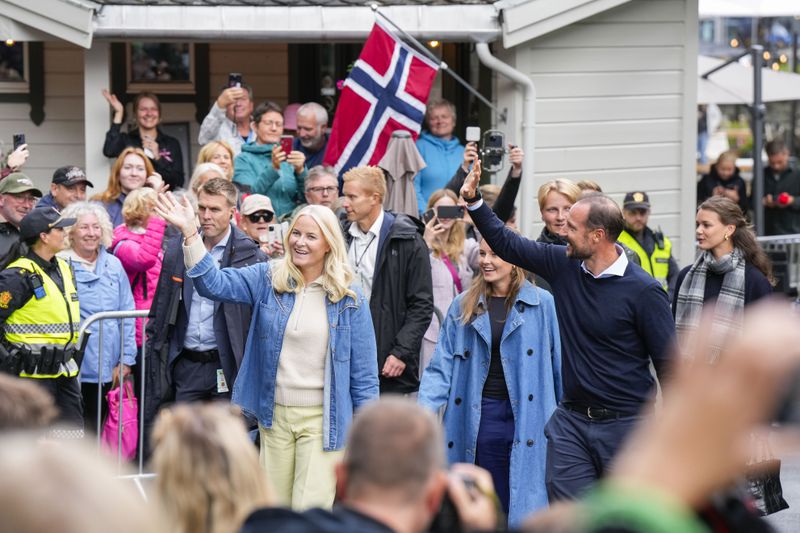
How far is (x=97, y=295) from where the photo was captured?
918 cm

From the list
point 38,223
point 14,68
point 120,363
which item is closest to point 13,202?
point 38,223

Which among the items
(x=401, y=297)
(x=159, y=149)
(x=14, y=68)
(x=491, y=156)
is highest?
(x=14, y=68)

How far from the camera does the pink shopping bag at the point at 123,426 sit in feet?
29.3

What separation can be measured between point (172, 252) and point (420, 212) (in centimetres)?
397

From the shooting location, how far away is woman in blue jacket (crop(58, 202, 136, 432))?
907cm

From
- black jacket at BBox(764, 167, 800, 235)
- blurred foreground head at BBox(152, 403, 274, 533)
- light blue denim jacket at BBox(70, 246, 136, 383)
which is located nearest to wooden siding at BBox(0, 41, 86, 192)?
light blue denim jacket at BBox(70, 246, 136, 383)

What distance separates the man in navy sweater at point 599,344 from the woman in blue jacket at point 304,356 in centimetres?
111

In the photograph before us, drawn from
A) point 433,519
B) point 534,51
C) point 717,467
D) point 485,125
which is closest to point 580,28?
point 534,51

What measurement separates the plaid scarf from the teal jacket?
3732 mm

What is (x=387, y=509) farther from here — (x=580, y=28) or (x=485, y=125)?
(x=485, y=125)

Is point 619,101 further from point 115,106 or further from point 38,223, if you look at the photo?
point 38,223

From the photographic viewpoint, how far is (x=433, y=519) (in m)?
3.53

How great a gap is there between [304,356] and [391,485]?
13.4 ft

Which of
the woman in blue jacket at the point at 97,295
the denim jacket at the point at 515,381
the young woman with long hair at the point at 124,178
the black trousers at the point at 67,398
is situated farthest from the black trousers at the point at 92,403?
the denim jacket at the point at 515,381
